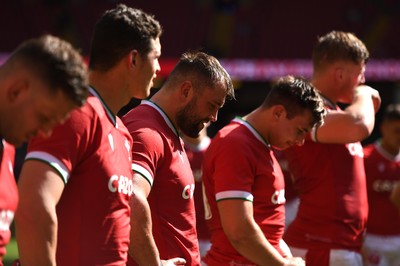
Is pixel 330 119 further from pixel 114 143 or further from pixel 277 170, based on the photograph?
pixel 114 143

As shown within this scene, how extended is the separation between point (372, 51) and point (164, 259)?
12.9m

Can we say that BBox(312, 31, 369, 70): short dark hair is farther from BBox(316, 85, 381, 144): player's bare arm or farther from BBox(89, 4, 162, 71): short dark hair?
BBox(89, 4, 162, 71): short dark hair

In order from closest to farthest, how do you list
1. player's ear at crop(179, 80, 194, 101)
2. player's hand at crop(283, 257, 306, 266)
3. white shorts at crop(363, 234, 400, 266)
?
player's ear at crop(179, 80, 194, 101)
player's hand at crop(283, 257, 306, 266)
white shorts at crop(363, 234, 400, 266)

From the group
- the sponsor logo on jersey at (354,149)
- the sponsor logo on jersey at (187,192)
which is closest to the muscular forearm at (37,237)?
the sponsor logo on jersey at (187,192)

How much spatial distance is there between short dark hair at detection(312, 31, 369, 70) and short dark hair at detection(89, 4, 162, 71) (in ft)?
6.60

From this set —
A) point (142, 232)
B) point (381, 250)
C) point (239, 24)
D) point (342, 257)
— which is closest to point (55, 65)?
point (142, 232)

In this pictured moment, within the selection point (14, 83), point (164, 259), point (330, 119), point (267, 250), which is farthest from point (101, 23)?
point (330, 119)

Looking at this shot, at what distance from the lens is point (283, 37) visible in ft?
52.9

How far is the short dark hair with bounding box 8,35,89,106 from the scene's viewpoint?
264 centimetres

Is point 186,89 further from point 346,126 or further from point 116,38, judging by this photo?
point 346,126

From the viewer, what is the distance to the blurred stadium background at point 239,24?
15.8 m

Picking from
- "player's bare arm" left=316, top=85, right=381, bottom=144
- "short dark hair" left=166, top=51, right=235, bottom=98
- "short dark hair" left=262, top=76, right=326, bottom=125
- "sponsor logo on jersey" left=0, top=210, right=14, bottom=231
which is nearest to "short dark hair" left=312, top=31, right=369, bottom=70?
"player's bare arm" left=316, top=85, right=381, bottom=144

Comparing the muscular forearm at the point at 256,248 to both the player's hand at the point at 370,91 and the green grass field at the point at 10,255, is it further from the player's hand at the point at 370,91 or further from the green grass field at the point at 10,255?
the green grass field at the point at 10,255

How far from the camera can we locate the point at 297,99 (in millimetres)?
4320
